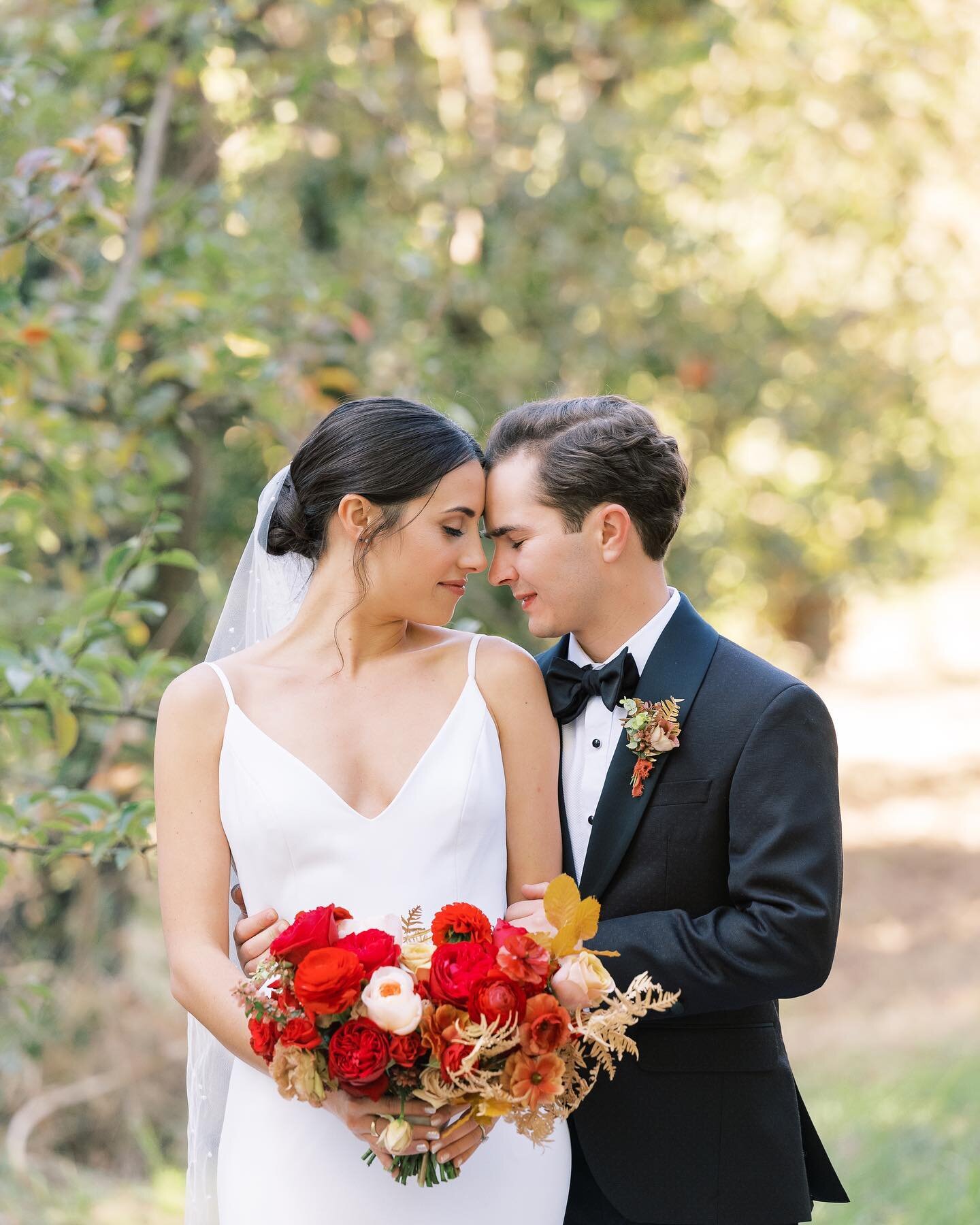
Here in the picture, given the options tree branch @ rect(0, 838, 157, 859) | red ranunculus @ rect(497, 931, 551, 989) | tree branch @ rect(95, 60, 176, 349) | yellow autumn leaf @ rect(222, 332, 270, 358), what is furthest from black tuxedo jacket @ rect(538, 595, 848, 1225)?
tree branch @ rect(95, 60, 176, 349)

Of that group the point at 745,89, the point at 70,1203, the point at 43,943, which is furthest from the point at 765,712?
the point at 745,89

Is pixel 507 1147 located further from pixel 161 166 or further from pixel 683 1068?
pixel 161 166

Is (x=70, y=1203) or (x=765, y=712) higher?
(x=765, y=712)

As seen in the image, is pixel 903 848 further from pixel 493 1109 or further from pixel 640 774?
pixel 493 1109

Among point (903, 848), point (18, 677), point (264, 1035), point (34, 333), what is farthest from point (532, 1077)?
point (903, 848)

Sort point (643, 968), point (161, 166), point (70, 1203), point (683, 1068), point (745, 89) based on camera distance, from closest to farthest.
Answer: point (643, 968) < point (683, 1068) < point (70, 1203) < point (161, 166) < point (745, 89)

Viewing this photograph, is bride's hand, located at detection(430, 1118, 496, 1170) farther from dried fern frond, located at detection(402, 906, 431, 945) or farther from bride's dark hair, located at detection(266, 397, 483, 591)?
bride's dark hair, located at detection(266, 397, 483, 591)

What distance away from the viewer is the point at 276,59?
543 centimetres

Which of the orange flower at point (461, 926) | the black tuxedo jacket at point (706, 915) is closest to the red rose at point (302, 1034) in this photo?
the orange flower at point (461, 926)

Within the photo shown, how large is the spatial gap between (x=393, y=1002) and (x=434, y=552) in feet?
3.09

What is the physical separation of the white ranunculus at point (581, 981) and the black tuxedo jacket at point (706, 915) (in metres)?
0.34

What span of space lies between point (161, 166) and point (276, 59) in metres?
0.64

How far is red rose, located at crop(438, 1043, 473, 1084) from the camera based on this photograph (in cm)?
194

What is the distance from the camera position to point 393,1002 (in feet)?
6.42
